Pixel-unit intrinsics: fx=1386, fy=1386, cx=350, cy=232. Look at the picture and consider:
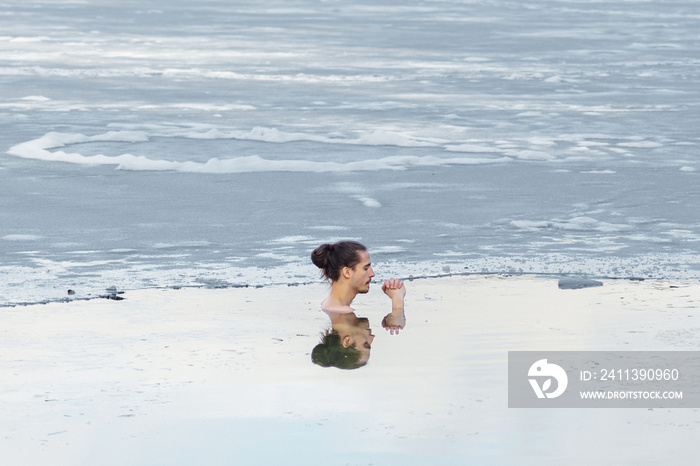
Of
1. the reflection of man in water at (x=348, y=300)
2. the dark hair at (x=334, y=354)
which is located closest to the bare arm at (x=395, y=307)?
the reflection of man in water at (x=348, y=300)

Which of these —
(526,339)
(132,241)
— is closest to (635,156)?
(132,241)

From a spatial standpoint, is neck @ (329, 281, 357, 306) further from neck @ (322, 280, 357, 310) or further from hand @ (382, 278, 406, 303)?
hand @ (382, 278, 406, 303)

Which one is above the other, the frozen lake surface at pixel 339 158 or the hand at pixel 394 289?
the frozen lake surface at pixel 339 158

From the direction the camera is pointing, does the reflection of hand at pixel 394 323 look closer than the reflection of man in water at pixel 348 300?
No

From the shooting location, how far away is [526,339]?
5445 millimetres

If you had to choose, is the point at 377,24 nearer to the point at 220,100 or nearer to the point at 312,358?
the point at 220,100

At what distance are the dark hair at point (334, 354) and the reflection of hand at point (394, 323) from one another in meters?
0.23

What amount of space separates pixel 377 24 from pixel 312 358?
22.9 m

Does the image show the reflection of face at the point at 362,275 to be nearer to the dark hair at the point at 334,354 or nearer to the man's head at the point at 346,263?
the man's head at the point at 346,263

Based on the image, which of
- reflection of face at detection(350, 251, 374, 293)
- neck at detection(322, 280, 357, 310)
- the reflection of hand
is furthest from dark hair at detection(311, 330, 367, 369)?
reflection of face at detection(350, 251, 374, 293)

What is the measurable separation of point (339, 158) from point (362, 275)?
508cm

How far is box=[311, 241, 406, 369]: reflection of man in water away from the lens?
545cm

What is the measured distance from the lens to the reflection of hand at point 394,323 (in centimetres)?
570

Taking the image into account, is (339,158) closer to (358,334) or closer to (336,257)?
(336,257)
